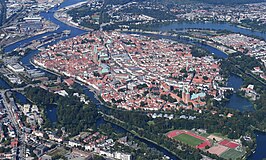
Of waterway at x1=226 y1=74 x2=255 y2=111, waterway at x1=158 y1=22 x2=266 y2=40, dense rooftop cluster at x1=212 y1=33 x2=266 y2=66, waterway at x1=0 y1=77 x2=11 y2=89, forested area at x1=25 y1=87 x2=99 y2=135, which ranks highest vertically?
forested area at x1=25 y1=87 x2=99 y2=135

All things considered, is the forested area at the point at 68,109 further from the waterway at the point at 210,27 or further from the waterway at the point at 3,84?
the waterway at the point at 210,27

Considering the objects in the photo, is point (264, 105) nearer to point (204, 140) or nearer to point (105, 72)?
point (204, 140)

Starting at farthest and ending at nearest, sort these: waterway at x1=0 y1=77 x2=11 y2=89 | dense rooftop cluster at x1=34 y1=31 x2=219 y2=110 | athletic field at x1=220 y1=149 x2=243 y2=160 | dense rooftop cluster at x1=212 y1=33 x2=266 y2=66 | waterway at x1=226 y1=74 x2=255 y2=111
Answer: dense rooftop cluster at x1=212 y1=33 x2=266 y2=66 → waterway at x1=0 y1=77 x2=11 y2=89 → dense rooftop cluster at x1=34 y1=31 x2=219 y2=110 → waterway at x1=226 y1=74 x2=255 y2=111 → athletic field at x1=220 y1=149 x2=243 y2=160

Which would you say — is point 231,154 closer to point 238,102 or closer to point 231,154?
Answer: point 231,154

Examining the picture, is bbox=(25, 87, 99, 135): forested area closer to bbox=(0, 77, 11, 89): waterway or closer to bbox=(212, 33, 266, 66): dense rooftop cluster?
bbox=(0, 77, 11, 89): waterway

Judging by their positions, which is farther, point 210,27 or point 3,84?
point 210,27

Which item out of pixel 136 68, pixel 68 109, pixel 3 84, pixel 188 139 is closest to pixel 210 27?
pixel 136 68

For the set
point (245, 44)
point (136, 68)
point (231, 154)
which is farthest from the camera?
point (245, 44)

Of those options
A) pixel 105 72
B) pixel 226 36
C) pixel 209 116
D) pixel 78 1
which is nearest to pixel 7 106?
pixel 105 72

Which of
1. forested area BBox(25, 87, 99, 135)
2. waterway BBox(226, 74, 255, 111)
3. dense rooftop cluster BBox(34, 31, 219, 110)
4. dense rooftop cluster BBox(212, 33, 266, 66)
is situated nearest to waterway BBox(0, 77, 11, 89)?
forested area BBox(25, 87, 99, 135)
